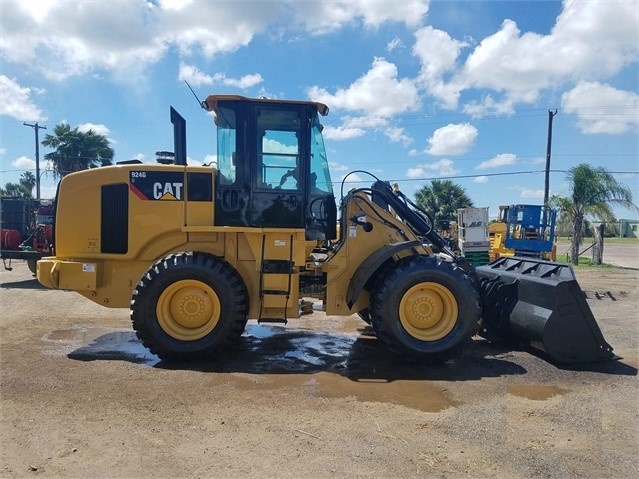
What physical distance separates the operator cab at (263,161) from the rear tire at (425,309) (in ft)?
4.49

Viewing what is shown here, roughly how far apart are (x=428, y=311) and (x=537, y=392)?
4.97 feet

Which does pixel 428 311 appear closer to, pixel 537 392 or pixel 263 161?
pixel 537 392

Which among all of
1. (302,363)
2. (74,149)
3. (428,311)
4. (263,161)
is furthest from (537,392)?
(74,149)

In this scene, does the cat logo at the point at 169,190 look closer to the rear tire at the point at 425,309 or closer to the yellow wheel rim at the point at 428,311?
the rear tire at the point at 425,309

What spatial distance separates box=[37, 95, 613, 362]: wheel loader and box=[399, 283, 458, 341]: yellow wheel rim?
0.04 ft

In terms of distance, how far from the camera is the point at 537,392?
4809 mm

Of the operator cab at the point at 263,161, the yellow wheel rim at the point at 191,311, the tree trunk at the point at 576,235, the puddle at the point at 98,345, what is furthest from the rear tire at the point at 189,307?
the tree trunk at the point at 576,235

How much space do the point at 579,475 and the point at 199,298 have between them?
4138mm

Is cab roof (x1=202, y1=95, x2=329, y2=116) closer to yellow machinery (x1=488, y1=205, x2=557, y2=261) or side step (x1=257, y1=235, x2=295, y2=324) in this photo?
side step (x1=257, y1=235, x2=295, y2=324)

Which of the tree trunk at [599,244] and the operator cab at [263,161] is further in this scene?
the tree trunk at [599,244]

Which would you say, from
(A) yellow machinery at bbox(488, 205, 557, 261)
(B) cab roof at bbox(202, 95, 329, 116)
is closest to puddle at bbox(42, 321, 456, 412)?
(B) cab roof at bbox(202, 95, 329, 116)

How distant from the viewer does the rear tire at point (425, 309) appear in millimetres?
5738

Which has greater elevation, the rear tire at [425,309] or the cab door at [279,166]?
the cab door at [279,166]

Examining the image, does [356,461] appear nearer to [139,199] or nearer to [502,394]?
[502,394]
